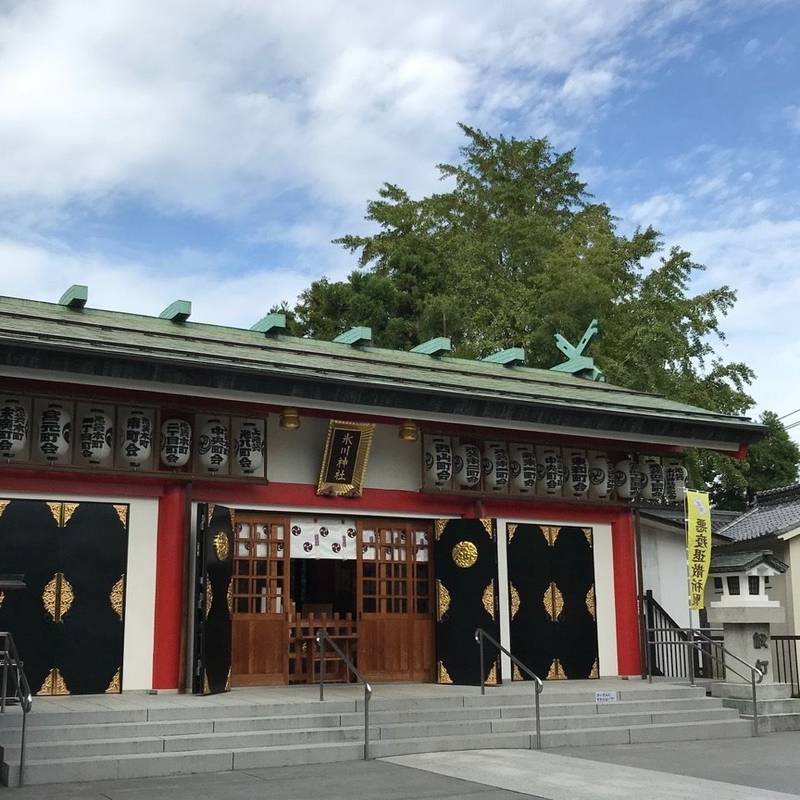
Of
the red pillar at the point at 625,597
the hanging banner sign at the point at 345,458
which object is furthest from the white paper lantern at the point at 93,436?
the red pillar at the point at 625,597

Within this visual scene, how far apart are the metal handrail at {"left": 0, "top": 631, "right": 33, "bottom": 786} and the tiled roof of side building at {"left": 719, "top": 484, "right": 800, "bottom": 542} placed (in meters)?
13.2

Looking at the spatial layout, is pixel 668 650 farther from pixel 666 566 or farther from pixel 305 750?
pixel 305 750

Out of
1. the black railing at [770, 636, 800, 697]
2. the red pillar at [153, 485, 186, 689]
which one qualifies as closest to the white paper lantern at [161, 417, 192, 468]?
the red pillar at [153, 485, 186, 689]

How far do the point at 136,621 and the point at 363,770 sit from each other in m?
4.01

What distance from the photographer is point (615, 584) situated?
16.3 meters

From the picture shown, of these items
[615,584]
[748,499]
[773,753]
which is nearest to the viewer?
[773,753]

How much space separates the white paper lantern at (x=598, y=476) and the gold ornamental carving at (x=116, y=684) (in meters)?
7.81

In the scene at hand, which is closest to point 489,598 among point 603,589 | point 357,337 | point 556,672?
point 556,672

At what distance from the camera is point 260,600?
1361 centimetres

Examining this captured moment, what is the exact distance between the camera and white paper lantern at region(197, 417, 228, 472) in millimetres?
13148

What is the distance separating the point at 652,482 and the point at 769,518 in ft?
17.3

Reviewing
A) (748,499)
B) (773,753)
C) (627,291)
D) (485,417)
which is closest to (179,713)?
(485,417)

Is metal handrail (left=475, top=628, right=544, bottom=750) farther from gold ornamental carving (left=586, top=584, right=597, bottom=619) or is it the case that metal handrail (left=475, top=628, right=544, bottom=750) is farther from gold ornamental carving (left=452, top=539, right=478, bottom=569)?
gold ornamental carving (left=586, top=584, right=597, bottom=619)

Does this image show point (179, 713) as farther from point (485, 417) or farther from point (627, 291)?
point (627, 291)
